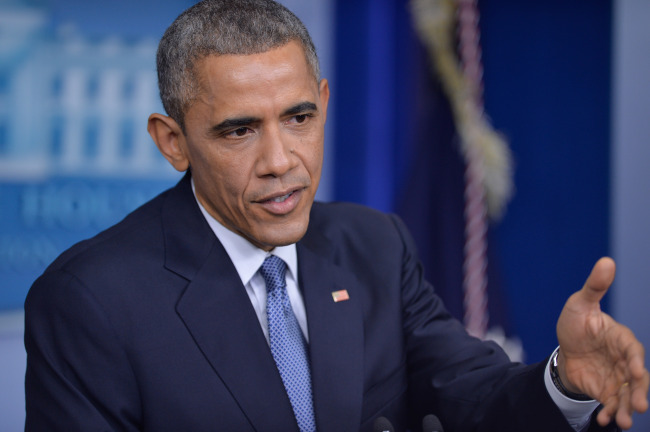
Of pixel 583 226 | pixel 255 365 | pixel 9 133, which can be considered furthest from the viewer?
pixel 583 226

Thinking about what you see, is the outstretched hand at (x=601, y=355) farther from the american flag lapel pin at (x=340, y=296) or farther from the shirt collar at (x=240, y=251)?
the shirt collar at (x=240, y=251)

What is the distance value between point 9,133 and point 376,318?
1764 millimetres

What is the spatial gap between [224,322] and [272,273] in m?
0.17

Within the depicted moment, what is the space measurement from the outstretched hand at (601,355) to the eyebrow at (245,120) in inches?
26.0

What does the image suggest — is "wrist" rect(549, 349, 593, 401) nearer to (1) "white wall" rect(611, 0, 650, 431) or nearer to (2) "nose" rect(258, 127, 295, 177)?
(2) "nose" rect(258, 127, 295, 177)

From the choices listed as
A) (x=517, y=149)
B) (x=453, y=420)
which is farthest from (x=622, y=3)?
(x=453, y=420)

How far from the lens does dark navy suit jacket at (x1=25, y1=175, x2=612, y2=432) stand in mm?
1297

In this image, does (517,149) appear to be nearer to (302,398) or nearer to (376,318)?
(376,318)

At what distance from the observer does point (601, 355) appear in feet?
3.84

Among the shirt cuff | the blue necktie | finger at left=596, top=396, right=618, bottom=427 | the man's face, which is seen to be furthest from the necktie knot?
finger at left=596, top=396, right=618, bottom=427

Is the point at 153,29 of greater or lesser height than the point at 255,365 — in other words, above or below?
above

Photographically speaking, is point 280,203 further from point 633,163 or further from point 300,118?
point 633,163

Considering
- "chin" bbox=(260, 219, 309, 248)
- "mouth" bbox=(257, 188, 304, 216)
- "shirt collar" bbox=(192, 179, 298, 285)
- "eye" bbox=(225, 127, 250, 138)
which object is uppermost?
"eye" bbox=(225, 127, 250, 138)

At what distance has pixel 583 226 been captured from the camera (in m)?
3.03
